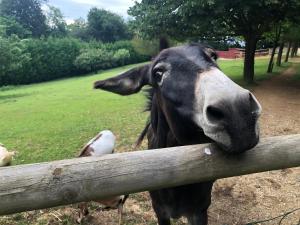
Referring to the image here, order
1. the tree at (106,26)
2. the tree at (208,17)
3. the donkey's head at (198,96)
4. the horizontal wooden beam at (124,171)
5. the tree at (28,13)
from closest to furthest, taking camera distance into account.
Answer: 1. the horizontal wooden beam at (124,171)
2. the donkey's head at (198,96)
3. the tree at (208,17)
4. the tree at (106,26)
5. the tree at (28,13)

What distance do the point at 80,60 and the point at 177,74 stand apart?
122ft

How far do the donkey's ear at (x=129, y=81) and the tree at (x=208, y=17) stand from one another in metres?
10.4

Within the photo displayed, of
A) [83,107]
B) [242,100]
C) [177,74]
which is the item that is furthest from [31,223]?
[83,107]

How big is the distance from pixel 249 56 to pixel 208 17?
3851mm

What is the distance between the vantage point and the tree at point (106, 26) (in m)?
58.6

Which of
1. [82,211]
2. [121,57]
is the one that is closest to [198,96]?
[82,211]

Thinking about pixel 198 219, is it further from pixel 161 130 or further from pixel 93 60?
pixel 93 60

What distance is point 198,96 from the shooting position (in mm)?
2123

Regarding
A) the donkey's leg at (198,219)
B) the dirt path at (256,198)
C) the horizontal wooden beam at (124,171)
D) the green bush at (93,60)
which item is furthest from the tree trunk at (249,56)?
the green bush at (93,60)

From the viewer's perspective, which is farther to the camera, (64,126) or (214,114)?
(64,126)

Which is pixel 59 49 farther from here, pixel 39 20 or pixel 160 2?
pixel 39 20

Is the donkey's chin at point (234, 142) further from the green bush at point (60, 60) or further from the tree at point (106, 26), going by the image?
the tree at point (106, 26)

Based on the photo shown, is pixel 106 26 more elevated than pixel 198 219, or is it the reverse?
pixel 198 219

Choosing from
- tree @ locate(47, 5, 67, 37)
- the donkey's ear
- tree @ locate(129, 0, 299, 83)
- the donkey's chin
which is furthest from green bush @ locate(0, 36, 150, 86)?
the donkey's chin
